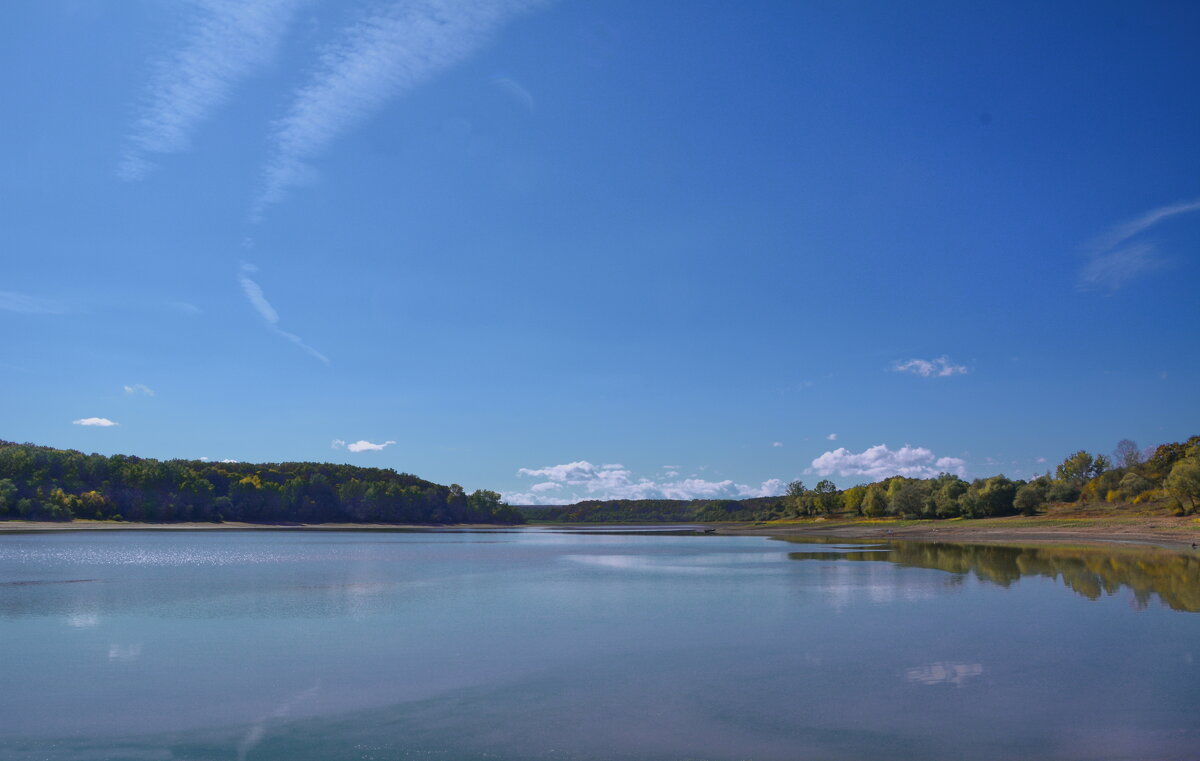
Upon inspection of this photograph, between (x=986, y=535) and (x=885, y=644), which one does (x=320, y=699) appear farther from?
(x=986, y=535)

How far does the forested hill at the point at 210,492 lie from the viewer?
103 metres

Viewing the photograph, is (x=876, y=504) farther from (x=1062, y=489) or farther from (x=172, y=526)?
(x=172, y=526)

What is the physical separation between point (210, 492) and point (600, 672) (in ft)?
441

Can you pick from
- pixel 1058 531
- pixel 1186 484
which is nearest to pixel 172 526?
pixel 1058 531

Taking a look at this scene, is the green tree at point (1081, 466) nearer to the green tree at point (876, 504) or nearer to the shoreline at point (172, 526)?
the green tree at point (876, 504)

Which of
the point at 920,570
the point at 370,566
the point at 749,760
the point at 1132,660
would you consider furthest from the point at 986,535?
the point at 749,760

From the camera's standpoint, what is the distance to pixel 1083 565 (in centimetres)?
3672

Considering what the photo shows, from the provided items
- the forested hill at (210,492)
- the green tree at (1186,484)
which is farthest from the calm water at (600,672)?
the forested hill at (210,492)

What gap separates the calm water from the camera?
394 inches

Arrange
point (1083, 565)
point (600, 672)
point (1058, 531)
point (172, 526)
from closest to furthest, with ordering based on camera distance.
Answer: point (600, 672)
point (1083, 565)
point (1058, 531)
point (172, 526)

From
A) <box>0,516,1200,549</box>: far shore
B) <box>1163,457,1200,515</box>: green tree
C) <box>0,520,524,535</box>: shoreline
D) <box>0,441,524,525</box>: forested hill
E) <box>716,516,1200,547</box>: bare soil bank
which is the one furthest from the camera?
<box>0,441,524,525</box>: forested hill

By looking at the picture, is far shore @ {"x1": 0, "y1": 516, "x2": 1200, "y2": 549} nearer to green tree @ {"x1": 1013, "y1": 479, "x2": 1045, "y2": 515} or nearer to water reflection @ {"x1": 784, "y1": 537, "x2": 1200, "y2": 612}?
green tree @ {"x1": 1013, "y1": 479, "x2": 1045, "y2": 515}

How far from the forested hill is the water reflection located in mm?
103330

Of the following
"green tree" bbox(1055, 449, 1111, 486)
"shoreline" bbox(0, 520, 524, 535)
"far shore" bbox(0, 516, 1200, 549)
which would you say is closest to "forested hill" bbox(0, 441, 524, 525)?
"shoreline" bbox(0, 520, 524, 535)
